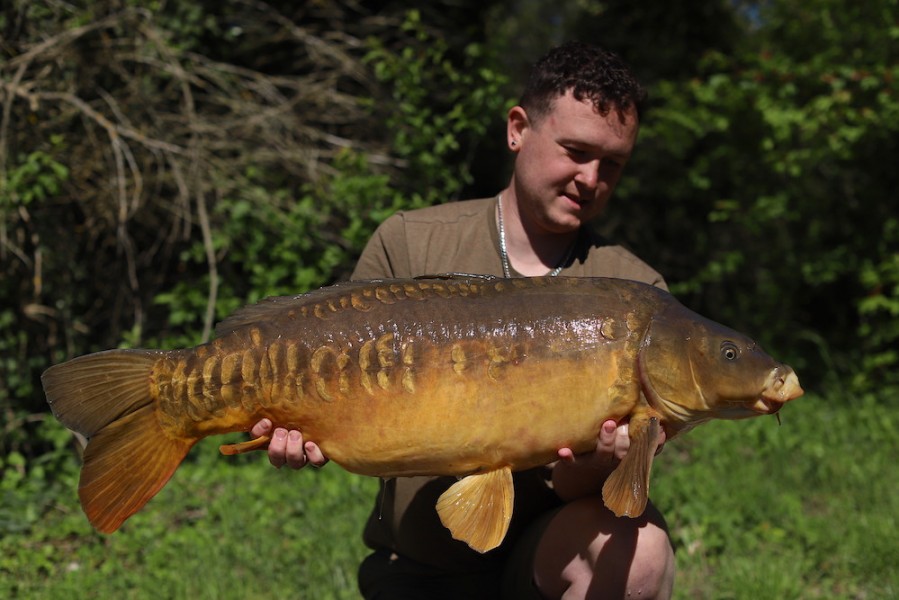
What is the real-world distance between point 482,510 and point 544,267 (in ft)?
2.49

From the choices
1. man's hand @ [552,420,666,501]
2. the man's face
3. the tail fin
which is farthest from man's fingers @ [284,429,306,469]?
the man's face

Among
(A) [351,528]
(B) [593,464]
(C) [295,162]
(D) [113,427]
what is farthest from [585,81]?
(C) [295,162]

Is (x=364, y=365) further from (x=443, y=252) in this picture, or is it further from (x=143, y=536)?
(x=143, y=536)

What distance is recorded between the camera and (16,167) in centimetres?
405

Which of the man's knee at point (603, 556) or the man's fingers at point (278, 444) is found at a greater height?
the man's fingers at point (278, 444)

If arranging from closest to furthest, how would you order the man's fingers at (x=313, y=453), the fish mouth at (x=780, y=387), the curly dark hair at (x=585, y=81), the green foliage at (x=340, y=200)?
the fish mouth at (x=780, y=387)
the man's fingers at (x=313, y=453)
the curly dark hair at (x=585, y=81)
the green foliage at (x=340, y=200)

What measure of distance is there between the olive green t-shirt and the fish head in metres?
0.53

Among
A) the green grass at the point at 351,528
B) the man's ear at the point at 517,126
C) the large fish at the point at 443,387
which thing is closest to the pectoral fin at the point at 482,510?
the large fish at the point at 443,387

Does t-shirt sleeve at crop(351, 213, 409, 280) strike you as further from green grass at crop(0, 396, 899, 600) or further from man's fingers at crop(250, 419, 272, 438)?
green grass at crop(0, 396, 899, 600)

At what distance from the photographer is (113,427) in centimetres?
194

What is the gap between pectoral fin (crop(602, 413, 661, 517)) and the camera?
1.83m

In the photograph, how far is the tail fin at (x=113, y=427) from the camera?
192 centimetres

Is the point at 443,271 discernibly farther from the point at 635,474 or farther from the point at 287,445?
the point at 635,474

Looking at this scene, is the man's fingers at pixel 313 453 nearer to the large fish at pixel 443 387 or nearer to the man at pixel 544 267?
the large fish at pixel 443 387
